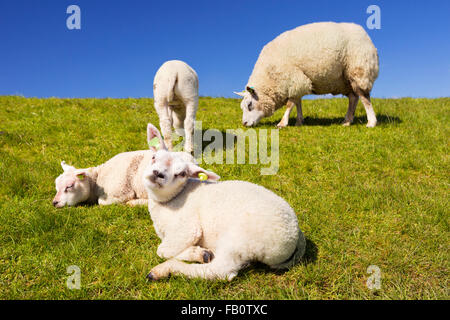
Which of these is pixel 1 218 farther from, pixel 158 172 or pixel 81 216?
pixel 158 172

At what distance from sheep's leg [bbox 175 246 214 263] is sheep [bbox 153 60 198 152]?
4289 millimetres

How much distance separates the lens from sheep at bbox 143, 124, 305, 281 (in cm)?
296

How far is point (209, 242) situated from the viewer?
10.6 ft

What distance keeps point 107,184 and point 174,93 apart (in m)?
2.87

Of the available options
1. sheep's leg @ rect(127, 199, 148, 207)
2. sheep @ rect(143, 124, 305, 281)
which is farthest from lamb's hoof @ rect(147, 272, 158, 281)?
sheep's leg @ rect(127, 199, 148, 207)

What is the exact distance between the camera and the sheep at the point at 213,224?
2959 millimetres

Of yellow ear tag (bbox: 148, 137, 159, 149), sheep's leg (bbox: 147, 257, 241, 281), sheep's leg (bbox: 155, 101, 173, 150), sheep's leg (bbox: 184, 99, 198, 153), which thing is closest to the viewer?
sheep's leg (bbox: 147, 257, 241, 281)

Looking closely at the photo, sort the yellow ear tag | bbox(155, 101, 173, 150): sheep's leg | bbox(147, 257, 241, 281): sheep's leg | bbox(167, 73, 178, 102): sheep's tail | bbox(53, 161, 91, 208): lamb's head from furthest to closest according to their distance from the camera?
bbox(155, 101, 173, 150): sheep's leg → bbox(167, 73, 178, 102): sheep's tail → bbox(53, 161, 91, 208): lamb's head → the yellow ear tag → bbox(147, 257, 241, 281): sheep's leg

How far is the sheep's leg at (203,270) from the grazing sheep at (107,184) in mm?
2194

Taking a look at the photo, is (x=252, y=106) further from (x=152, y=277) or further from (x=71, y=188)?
(x=152, y=277)

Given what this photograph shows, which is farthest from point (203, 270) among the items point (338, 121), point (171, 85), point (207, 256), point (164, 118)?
point (338, 121)

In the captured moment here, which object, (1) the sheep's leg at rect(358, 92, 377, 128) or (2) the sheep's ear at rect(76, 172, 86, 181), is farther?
(1) the sheep's leg at rect(358, 92, 377, 128)

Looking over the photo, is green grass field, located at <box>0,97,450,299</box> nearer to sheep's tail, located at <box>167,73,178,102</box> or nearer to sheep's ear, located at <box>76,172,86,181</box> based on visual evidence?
sheep's ear, located at <box>76,172,86,181</box>

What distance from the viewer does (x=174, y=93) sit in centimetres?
729
